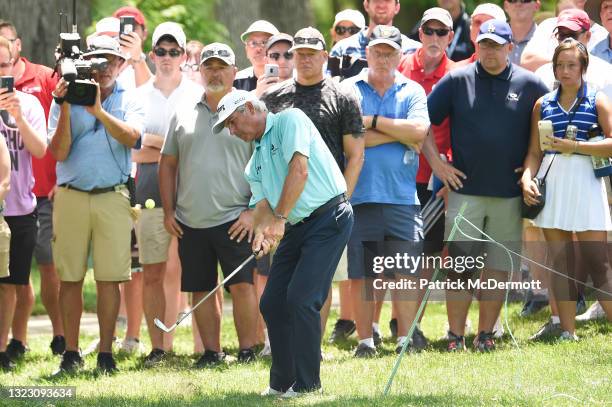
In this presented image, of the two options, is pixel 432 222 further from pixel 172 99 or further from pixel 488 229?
pixel 172 99

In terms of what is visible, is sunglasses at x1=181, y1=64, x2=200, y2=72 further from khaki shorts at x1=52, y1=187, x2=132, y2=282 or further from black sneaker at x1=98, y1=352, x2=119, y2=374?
black sneaker at x1=98, y1=352, x2=119, y2=374

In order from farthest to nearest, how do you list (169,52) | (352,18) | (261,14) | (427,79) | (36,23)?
1. (261,14)
2. (36,23)
3. (352,18)
4. (427,79)
5. (169,52)

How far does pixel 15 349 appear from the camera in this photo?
11.0 metres

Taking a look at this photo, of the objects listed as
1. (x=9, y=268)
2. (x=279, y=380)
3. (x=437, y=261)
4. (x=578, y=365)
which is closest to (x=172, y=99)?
(x=9, y=268)

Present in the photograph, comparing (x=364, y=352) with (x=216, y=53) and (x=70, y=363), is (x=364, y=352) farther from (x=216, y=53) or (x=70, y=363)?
(x=216, y=53)

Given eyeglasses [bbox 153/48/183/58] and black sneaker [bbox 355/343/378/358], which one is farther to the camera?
eyeglasses [bbox 153/48/183/58]

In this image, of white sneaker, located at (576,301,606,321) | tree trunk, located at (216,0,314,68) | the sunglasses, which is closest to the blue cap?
white sneaker, located at (576,301,606,321)

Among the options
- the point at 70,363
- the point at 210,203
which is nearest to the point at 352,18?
the point at 210,203

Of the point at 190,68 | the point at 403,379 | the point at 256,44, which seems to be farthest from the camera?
the point at 190,68

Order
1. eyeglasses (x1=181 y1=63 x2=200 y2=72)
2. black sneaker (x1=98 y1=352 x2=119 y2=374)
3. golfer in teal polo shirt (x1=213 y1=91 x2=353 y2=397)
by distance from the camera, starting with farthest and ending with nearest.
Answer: eyeglasses (x1=181 y1=63 x2=200 y2=72) → black sneaker (x1=98 y1=352 x2=119 y2=374) → golfer in teal polo shirt (x1=213 y1=91 x2=353 y2=397)

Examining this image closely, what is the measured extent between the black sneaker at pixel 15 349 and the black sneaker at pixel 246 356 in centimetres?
207

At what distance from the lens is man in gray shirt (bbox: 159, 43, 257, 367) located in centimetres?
1015

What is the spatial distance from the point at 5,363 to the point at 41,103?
233 cm

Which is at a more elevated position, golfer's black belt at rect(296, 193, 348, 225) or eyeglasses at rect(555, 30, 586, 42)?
eyeglasses at rect(555, 30, 586, 42)
